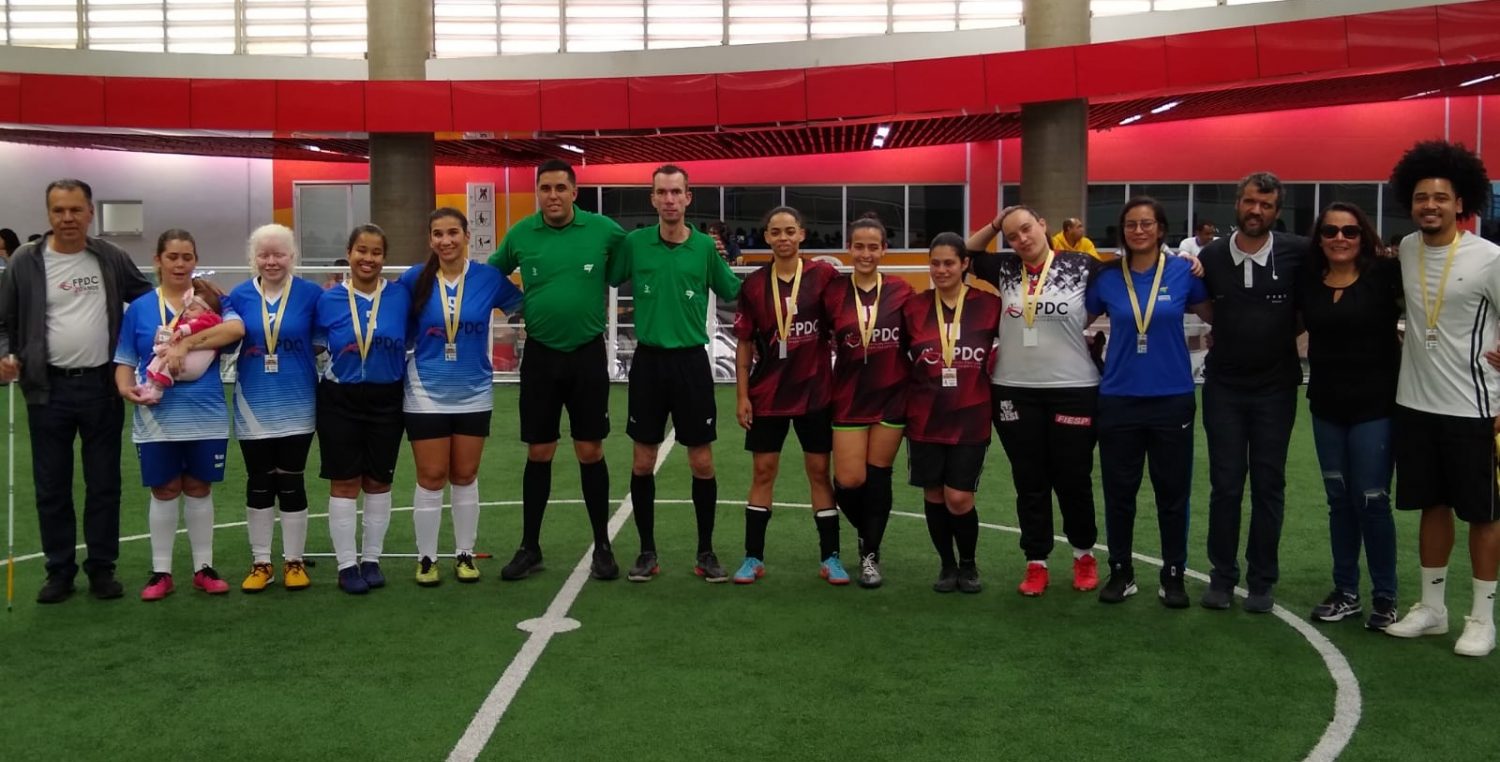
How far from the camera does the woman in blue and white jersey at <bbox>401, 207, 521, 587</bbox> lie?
6449mm

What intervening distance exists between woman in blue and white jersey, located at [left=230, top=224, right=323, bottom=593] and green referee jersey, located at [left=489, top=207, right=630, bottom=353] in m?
1.04

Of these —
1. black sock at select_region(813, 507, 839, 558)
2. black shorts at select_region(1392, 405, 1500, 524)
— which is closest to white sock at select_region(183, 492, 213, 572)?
black sock at select_region(813, 507, 839, 558)

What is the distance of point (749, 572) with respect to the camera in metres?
6.75

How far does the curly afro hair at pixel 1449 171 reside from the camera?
5.43 meters

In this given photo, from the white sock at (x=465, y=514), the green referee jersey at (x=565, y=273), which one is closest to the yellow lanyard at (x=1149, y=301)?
the green referee jersey at (x=565, y=273)

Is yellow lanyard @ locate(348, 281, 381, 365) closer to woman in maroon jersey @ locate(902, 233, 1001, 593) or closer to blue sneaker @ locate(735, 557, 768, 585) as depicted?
blue sneaker @ locate(735, 557, 768, 585)

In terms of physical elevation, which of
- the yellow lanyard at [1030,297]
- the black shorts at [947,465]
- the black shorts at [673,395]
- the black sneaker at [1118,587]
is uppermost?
the yellow lanyard at [1030,297]

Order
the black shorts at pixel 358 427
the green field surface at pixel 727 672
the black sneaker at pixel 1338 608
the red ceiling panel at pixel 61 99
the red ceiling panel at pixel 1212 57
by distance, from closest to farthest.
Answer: the green field surface at pixel 727 672 → the black sneaker at pixel 1338 608 → the black shorts at pixel 358 427 → the red ceiling panel at pixel 1212 57 → the red ceiling panel at pixel 61 99

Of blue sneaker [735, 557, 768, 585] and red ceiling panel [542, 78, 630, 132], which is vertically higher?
red ceiling panel [542, 78, 630, 132]

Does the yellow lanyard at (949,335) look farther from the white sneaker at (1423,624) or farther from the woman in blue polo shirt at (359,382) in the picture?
the woman in blue polo shirt at (359,382)

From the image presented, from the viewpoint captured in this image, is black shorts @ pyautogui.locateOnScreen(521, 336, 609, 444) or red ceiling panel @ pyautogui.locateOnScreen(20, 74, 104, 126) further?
red ceiling panel @ pyautogui.locateOnScreen(20, 74, 104, 126)

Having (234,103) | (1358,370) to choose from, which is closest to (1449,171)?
(1358,370)

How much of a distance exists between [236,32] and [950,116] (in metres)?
15.9

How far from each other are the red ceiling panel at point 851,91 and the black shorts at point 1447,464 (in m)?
13.4
